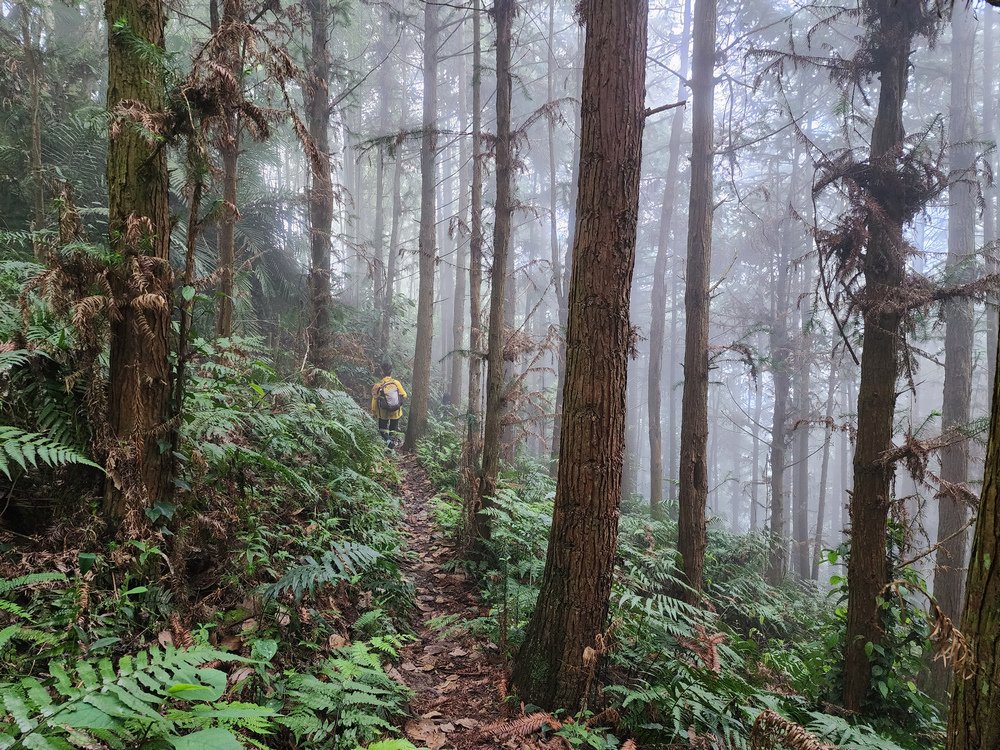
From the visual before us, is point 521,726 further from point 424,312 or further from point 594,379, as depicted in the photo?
point 424,312

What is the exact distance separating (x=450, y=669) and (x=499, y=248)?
188 inches

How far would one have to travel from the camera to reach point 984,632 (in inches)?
66.3

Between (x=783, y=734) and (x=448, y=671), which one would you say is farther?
(x=448, y=671)

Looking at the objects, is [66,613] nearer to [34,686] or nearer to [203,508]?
[34,686]

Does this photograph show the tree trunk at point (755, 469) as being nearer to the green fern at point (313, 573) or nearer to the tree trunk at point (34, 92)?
the green fern at point (313, 573)

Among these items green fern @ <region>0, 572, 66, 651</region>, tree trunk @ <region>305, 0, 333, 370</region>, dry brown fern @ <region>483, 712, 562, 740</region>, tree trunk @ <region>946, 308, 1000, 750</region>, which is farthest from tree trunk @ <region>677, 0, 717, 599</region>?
tree trunk @ <region>305, 0, 333, 370</region>

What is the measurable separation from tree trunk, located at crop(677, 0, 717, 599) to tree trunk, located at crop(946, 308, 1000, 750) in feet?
16.6

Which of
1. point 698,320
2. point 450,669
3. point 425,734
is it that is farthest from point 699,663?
point 698,320

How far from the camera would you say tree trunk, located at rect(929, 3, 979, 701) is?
6184 mm

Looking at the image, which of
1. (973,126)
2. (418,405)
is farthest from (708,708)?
(973,126)

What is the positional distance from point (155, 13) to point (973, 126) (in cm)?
2026

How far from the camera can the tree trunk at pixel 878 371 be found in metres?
4.66

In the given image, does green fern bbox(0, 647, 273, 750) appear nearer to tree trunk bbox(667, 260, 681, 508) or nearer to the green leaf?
the green leaf

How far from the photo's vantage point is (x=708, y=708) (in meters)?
3.20
